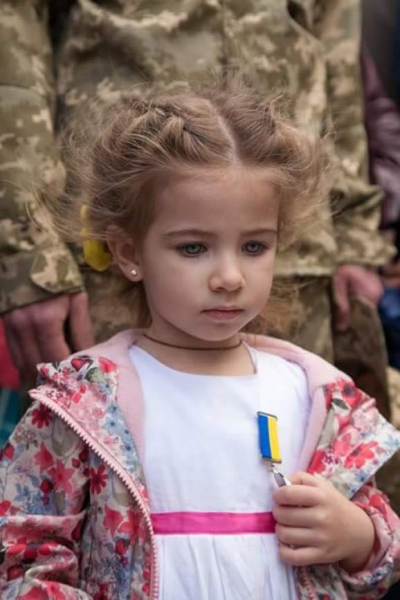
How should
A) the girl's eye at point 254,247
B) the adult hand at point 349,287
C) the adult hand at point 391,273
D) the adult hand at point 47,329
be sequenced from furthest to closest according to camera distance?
the adult hand at point 391,273 < the adult hand at point 349,287 < the adult hand at point 47,329 < the girl's eye at point 254,247

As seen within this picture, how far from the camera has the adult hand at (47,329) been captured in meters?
1.72

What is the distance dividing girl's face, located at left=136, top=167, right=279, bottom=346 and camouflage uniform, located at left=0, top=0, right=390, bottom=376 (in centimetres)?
44

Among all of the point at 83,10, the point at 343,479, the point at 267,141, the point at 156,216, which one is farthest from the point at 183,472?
the point at 83,10

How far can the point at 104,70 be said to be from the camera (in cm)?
184

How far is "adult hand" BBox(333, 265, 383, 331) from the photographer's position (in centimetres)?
203

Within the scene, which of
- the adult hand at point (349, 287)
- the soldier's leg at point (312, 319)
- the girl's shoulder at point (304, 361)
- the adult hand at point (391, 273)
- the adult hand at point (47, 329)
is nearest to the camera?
the girl's shoulder at point (304, 361)

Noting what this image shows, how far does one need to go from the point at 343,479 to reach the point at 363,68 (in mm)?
2297

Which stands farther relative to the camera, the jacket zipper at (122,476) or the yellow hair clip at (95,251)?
the yellow hair clip at (95,251)

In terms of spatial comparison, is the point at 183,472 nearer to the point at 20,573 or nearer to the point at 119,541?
the point at 119,541

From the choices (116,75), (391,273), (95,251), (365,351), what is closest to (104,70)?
(116,75)

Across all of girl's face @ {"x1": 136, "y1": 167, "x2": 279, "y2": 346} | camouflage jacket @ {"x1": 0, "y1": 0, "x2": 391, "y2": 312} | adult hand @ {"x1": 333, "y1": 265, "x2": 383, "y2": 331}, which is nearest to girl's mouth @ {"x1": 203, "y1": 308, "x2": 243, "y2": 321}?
girl's face @ {"x1": 136, "y1": 167, "x2": 279, "y2": 346}

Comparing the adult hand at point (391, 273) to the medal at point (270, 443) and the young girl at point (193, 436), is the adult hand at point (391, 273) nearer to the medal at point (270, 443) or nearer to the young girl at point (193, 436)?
the young girl at point (193, 436)

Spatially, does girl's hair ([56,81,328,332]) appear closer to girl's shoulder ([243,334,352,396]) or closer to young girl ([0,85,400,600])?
young girl ([0,85,400,600])

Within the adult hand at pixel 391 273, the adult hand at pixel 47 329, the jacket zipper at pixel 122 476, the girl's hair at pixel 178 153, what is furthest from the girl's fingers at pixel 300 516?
the adult hand at pixel 391 273
